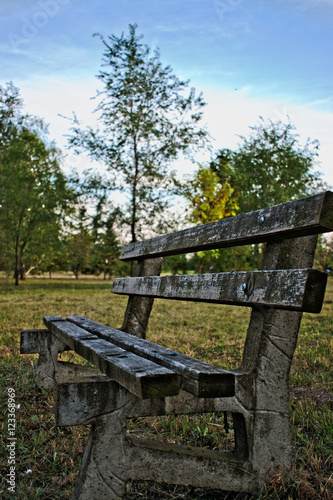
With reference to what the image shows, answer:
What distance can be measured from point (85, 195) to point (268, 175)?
Result: 14614 mm

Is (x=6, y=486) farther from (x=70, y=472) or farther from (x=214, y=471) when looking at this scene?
(x=214, y=471)

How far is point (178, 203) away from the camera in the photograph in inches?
906

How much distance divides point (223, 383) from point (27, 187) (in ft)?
72.5

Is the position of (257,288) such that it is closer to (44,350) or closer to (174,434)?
(174,434)

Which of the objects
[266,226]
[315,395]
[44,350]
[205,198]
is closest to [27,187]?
[205,198]

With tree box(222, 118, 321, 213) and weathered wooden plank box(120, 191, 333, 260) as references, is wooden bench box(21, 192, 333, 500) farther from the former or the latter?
tree box(222, 118, 321, 213)

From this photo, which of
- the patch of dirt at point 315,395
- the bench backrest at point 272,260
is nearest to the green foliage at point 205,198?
the patch of dirt at point 315,395

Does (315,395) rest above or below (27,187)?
below

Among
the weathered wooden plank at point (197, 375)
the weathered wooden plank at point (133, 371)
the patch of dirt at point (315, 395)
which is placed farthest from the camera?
the patch of dirt at point (315, 395)

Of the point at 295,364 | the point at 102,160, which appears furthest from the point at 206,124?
the point at 295,364

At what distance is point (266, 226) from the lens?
1854 millimetres

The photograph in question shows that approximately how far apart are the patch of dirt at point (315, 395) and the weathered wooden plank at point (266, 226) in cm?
181

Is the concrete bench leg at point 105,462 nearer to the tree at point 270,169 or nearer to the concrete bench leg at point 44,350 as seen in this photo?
the concrete bench leg at point 44,350

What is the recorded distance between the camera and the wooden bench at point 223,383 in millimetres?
1580
